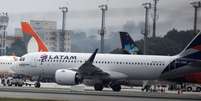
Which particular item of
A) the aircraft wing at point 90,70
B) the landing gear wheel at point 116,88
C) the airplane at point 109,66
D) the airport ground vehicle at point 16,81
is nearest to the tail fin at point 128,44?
the airport ground vehicle at point 16,81

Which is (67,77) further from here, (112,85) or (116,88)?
(112,85)

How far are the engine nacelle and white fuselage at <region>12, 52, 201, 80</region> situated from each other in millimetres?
4323

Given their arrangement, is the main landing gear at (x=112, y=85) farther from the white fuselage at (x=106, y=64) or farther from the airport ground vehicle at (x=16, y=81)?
the airport ground vehicle at (x=16, y=81)

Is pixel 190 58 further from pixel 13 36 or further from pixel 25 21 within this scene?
pixel 13 36

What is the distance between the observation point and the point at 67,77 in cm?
6419

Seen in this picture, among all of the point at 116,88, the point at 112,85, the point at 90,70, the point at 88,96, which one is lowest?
the point at 116,88

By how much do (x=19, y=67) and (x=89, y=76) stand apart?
9835 millimetres

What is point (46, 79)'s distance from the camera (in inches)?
2820

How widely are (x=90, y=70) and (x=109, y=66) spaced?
3.04 meters

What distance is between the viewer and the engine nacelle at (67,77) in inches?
2527

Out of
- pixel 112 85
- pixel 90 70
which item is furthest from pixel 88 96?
pixel 112 85

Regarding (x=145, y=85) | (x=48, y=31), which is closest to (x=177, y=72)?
(x=145, y=85)

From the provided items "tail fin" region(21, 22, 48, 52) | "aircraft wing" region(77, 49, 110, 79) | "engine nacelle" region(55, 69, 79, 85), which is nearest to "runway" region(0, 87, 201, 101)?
"engine nacelle" region(55, 69, 79, 85)

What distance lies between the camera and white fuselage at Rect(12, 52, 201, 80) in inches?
2623
